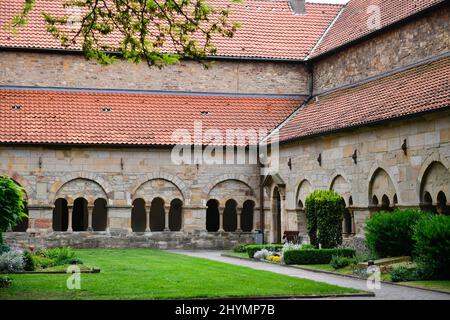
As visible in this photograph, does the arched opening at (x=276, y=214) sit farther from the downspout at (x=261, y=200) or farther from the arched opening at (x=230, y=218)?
the arched opening at (x=230, y=218)

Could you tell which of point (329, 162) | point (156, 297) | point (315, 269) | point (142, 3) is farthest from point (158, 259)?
point (142, 3)

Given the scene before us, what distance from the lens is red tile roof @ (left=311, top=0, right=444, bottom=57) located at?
26.2 meters

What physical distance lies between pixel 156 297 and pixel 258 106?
20272 mm

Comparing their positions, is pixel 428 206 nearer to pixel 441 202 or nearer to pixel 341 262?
pixel 441 202

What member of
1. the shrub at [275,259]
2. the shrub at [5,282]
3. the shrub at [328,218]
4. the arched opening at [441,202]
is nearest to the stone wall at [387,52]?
the arched opening at [441,202]

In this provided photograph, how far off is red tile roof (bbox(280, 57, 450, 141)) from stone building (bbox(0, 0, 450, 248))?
101 mm

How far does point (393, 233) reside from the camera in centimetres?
1952

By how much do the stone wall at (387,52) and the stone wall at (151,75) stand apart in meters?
1.81

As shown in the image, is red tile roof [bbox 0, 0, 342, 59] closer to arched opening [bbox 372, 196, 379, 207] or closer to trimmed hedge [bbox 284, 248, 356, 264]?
arched opening [bbox 372, 196, 379, 207]

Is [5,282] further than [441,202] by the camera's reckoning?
No

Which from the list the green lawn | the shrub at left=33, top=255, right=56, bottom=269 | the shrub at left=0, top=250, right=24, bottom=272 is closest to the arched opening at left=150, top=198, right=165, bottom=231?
the green lawn

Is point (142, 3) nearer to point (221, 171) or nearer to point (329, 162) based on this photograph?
point (329, 162)

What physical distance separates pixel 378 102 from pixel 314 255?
588cm

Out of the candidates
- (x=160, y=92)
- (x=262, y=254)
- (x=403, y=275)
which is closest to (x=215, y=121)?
(x=160, y=92)
